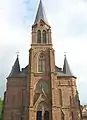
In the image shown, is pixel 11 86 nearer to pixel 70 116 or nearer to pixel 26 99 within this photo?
pixel 26 99

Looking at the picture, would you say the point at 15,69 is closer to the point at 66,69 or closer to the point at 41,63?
the point at 41,63

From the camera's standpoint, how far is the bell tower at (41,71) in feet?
171

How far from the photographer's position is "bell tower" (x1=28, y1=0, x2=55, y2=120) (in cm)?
5225

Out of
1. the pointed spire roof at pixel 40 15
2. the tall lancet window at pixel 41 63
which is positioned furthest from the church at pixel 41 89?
the pointed spire roof at pixel 40 15

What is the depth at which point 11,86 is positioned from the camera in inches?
2228

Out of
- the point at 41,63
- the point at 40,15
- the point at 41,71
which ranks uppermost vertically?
the point at 40,15

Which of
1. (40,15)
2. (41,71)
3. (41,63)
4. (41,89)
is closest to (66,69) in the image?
(41,63)

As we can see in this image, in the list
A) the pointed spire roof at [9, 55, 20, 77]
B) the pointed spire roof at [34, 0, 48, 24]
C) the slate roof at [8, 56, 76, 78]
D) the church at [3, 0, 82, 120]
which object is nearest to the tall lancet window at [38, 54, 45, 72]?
the church at [3, 0, 82, 120]

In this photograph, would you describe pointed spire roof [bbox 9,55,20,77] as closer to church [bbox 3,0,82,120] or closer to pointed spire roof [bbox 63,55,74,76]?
church [bbox 3,0,82,120]

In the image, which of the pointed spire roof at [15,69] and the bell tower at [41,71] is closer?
the bell tower at [41,71]

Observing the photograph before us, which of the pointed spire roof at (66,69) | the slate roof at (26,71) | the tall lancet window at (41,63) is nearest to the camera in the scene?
the tall lancet window at (41,63)

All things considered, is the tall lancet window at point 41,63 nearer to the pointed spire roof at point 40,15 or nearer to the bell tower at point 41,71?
the bell tower at point 41,71

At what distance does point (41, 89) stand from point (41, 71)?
428 centimetres

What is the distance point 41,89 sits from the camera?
5422 centimetres
